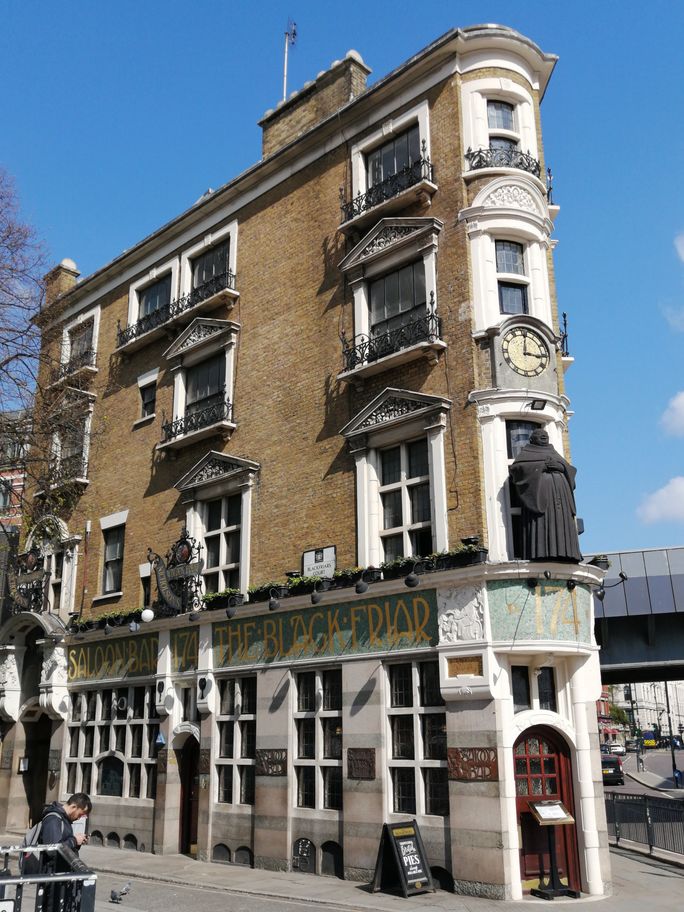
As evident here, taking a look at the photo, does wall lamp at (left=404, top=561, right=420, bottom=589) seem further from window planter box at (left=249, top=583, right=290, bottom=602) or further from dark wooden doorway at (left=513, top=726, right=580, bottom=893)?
window planter box at (left=249, top=583, right=290, bottom=602)

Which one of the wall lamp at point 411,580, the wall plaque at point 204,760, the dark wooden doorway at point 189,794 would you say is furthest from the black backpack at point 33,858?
the dark wooden doorway at point 189,794

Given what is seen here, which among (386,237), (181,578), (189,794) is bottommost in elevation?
(189,794)

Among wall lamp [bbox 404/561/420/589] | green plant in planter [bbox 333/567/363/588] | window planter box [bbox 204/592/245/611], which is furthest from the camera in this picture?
window planter box [bbox 204/592/245/611]

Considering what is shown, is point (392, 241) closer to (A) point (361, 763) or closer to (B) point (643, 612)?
(A) point (361, 763)

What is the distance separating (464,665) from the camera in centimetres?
1639

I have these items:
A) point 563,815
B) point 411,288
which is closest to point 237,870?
point 563,815

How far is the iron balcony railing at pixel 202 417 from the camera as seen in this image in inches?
943

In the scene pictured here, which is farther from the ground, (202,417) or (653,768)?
(202,417)

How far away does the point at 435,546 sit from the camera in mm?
17672

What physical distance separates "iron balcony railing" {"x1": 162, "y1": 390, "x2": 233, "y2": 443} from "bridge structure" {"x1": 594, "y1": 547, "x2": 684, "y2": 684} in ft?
50.8

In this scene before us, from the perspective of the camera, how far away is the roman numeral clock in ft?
59.0

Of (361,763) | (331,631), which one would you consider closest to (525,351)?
(331,631)

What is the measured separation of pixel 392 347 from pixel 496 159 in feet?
16.3

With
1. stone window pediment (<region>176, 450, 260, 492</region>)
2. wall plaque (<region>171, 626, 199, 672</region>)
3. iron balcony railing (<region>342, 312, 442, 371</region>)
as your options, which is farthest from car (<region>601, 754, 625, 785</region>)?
iron balcony railing (<region>342, 312, 442, 371</region>)
